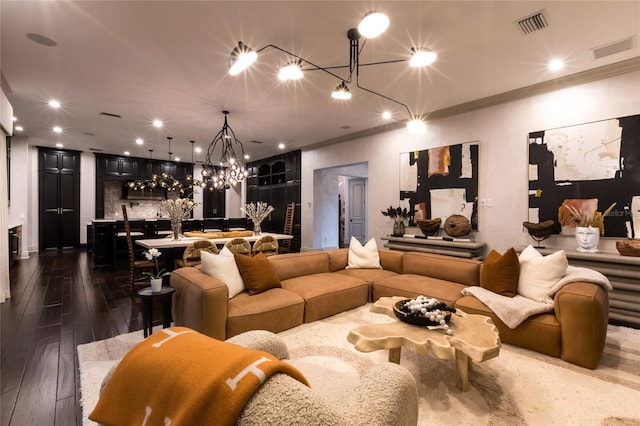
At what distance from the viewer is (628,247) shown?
10.5ft

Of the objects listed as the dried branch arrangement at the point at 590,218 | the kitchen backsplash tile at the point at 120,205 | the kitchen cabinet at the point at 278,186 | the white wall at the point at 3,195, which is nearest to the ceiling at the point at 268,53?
the white wall at the point at 3,195

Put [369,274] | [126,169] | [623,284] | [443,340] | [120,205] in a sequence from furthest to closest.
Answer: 1. [120,205]
2. [126,169]
3. [369,274]
4. [623,284]
5. [443,340]

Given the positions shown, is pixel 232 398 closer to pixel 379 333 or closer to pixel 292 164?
pixel 379 333

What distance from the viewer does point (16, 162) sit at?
24.2ft

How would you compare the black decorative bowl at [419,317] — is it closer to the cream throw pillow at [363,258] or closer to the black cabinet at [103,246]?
the cream throw pillow at [363,258]

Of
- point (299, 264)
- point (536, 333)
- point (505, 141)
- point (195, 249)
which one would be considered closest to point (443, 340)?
point (536, 333)

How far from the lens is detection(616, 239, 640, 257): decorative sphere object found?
10.3 ft

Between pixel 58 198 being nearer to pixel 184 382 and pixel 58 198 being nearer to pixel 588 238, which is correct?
pixel 184 382

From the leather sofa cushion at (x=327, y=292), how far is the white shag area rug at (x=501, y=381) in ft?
1.10

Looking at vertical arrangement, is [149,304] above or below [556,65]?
below

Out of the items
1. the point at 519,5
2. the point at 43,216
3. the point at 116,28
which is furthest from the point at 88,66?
the point at 43,216

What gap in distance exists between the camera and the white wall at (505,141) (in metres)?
3.54

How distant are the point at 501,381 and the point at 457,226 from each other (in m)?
2.92

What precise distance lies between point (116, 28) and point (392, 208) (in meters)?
4.74
